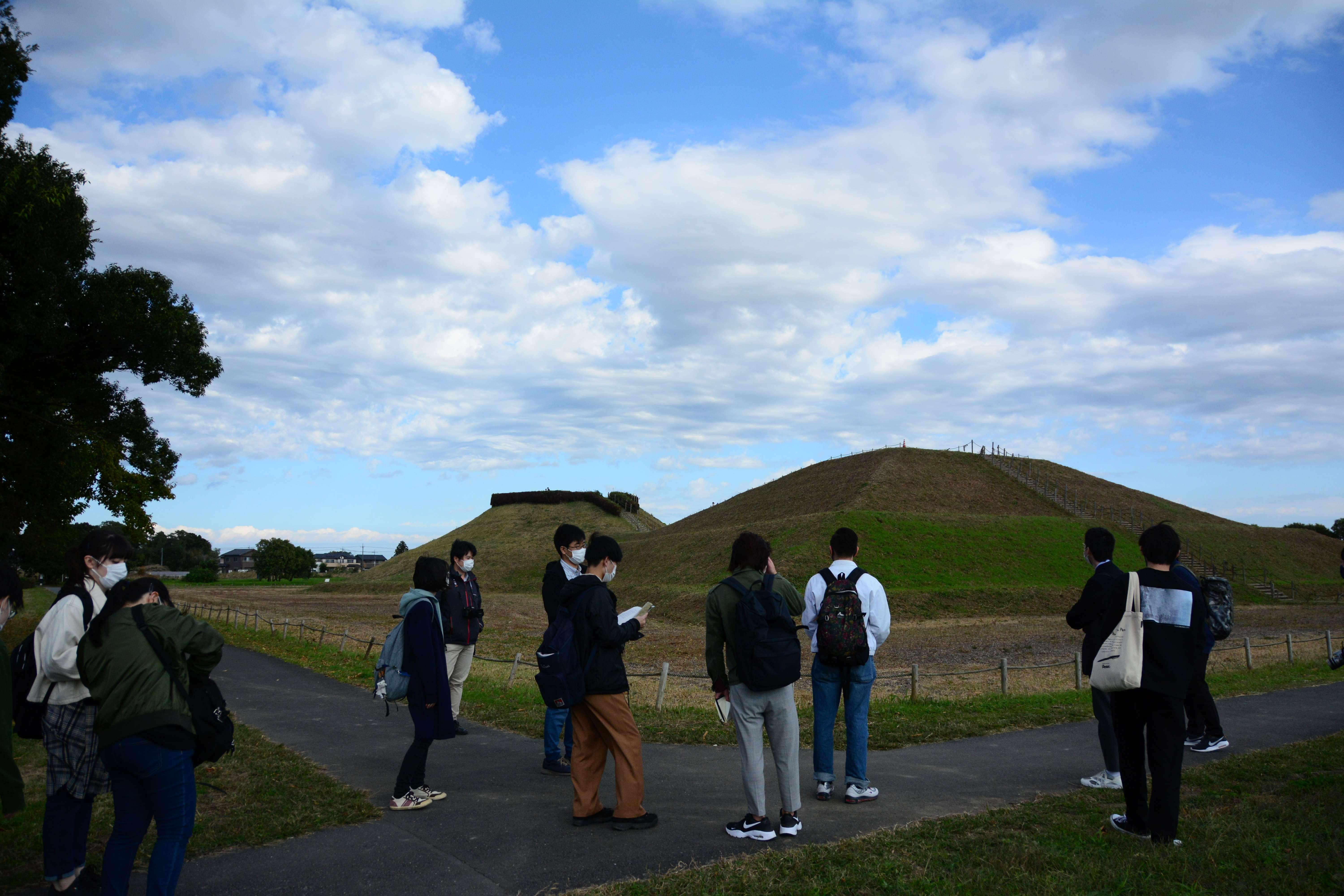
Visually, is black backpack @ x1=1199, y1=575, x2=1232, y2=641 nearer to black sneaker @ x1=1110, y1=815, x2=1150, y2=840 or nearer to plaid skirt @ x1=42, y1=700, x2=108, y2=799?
black sneaker @ x1=1110, y1=815, x2=1150, y2=840

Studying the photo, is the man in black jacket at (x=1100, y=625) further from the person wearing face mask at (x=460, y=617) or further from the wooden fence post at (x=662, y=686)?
the person wearing face mask at (x=460, y=617)

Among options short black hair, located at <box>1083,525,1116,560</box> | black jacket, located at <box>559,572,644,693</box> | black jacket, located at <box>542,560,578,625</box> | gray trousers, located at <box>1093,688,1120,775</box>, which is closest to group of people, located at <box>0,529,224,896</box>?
black jacket, located at <box>559,572,644,693</box>

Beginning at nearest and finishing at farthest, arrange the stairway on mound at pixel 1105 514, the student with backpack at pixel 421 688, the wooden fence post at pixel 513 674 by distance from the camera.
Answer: the student with backpack at pixel 421 688, the wooden fence post at pixel 513 674, the stairway on mound at pixel 1105 514

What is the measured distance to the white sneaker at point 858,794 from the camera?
20.6 ft

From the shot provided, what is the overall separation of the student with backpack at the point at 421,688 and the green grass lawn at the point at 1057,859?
2066mm

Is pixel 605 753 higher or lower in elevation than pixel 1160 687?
lower

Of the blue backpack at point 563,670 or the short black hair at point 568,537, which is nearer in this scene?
the blue backpack at point 563,670

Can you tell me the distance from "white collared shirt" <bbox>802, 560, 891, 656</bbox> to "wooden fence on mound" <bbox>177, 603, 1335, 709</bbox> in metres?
2.50

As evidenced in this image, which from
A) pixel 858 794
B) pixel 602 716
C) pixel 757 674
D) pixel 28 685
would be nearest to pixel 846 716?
pixel 858 794

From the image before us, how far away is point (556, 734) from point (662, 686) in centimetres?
444

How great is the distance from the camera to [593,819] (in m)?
5.73

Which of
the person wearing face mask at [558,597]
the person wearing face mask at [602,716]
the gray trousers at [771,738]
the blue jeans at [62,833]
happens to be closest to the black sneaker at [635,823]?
the person wearing face mask at [602,716]

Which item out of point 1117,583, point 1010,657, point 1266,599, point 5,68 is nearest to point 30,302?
point 5,68

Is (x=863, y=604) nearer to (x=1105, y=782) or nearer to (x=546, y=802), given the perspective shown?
(x=1105, y=782)
